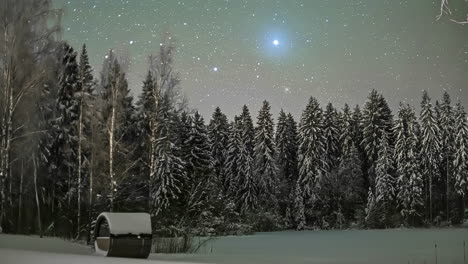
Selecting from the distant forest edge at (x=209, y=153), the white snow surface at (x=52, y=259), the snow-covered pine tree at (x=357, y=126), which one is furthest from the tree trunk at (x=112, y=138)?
the snow-covered pine tree at (x=357, y=126)

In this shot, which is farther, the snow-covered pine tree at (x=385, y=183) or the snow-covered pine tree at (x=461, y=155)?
the snow-covered pine tree at (x=461, y=155)

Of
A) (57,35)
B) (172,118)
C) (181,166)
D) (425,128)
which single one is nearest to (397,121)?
(425,128)

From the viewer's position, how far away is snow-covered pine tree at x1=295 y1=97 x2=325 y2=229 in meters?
60.7

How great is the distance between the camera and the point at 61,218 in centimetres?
2534

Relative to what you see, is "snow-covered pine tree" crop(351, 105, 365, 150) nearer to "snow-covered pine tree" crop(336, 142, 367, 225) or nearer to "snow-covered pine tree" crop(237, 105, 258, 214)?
"snow-covered pine tree" crop(336, 142, 367, 225)

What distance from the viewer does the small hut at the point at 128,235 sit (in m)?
12.6

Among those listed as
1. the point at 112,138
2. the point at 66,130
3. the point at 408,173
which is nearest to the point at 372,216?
the point at 408,173

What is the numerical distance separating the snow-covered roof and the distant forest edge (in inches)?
392

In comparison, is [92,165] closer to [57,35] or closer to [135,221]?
[57,35]

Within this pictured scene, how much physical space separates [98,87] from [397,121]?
42.6 m

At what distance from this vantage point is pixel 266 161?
60.5 meters

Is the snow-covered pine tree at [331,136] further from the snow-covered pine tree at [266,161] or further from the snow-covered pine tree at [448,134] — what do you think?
the snow-covered pine tree at [448,134]

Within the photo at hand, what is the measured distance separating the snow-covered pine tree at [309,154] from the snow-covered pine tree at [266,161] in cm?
290

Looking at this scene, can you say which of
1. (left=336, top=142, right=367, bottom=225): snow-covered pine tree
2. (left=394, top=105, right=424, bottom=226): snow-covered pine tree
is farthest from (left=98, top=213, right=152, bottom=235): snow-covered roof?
(left=394, top=105, right=424, bottom=226): snow-covered pine tree
